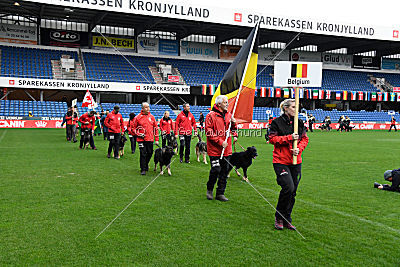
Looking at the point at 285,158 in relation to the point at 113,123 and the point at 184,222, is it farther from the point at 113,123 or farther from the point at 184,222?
the point at 113,123

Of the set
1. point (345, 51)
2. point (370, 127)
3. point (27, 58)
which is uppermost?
point (345, 51)

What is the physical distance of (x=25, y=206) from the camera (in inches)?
257

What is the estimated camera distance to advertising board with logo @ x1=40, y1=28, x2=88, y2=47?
138 feet

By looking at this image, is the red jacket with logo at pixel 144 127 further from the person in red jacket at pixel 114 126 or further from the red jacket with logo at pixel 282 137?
the red jacket with logo at pixel 282 137

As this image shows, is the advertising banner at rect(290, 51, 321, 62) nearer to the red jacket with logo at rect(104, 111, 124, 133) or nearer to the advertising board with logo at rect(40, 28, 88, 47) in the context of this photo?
the advertising board with logo at rect(40, 28, 88, 47)

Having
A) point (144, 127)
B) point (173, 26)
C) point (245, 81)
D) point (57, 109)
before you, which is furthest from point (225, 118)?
point (173, 26)

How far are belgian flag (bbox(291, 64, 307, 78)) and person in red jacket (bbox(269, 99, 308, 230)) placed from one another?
20.1 inches

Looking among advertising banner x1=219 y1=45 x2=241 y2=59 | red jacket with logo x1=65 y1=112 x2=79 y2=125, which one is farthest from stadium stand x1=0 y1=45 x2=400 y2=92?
red jacket with logo x1=65 y1=112 x2=79 y2=125

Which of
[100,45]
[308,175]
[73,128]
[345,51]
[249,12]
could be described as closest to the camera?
[308,175]

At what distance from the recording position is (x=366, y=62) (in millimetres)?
56062

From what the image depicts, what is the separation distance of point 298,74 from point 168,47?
42.8 metres

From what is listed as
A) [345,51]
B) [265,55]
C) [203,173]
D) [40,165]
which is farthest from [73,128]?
[345,51]

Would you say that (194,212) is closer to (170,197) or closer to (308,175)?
(170,197)

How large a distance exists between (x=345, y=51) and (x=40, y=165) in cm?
5352
